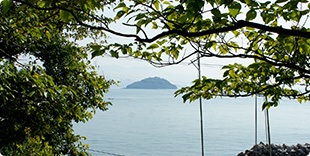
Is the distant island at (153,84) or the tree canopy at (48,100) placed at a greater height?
the distant island at (153,84)

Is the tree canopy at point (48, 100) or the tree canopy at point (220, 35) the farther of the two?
the tree canopy at point (48, 100)

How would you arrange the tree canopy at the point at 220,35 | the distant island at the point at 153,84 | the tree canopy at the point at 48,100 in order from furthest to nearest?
the distant island at the point at 153,84 < the tree canopy at the point at 48,100 < the tree canopy at the point at 220,35

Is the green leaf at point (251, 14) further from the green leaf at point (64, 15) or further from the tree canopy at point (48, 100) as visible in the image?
the tree canopy at point (48, 100)

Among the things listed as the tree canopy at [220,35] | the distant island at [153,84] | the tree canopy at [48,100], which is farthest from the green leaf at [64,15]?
the distant island at [153,84]

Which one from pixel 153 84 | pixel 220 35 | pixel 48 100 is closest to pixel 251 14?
pixel 220 35

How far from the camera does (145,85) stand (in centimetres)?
16000

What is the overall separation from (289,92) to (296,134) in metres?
20.5

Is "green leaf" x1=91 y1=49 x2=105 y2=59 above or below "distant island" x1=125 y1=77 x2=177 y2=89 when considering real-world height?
below

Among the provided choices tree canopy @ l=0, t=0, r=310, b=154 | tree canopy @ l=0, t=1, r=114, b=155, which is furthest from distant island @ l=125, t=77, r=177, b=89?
tree canopy @ l=0, t=0, r=310, b=154

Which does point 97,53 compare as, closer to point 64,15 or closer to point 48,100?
point 64,15

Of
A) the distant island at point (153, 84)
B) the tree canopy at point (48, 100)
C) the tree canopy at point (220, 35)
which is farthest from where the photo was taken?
the distant island at point (153, 84)

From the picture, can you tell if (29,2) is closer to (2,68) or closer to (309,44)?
(309,44)

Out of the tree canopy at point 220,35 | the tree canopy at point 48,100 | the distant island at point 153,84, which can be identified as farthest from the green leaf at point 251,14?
the distant island at point 153,84

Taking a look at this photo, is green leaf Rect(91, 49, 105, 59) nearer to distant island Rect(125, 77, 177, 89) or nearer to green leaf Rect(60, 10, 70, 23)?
green leaf Rect(60, 10, 70, 23)
